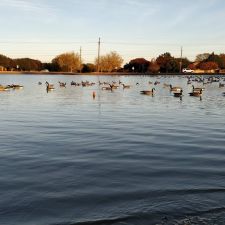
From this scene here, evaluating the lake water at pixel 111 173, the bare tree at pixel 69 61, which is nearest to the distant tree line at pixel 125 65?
the bare tree at pixel 69 61

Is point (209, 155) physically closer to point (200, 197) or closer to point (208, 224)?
point (200, 197)

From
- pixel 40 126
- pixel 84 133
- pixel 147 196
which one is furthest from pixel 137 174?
pixel 40 126

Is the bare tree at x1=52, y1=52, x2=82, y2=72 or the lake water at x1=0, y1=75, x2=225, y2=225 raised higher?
the bare tree at x1=52, y1=52, x2=82, y2=72

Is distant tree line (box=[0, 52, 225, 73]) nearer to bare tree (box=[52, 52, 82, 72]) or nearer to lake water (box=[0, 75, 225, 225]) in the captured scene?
bare tree (box=[52, 52, 82, 72])

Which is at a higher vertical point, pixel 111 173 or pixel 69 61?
pixel 69 61

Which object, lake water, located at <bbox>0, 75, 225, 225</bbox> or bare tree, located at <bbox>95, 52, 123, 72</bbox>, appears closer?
lake water, located at <bbox>0, 75, 225, 225</bbox>

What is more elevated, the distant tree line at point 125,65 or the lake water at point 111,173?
the distant tree line at point 125,65

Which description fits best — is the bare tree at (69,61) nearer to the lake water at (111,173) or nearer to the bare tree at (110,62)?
the bare tree at (110,62)

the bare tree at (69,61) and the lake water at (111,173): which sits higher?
the bare tree at (69,61)

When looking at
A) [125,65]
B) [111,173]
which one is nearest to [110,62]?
[125,65]

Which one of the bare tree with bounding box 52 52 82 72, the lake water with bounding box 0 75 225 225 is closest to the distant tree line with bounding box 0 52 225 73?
the bare tree with bounding box 52 52 82 72

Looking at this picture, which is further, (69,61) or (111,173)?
(69,61)

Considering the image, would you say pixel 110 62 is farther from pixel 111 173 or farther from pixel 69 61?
pixel 111 173

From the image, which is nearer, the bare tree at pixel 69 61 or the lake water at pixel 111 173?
the lake water at pixel 111 173
